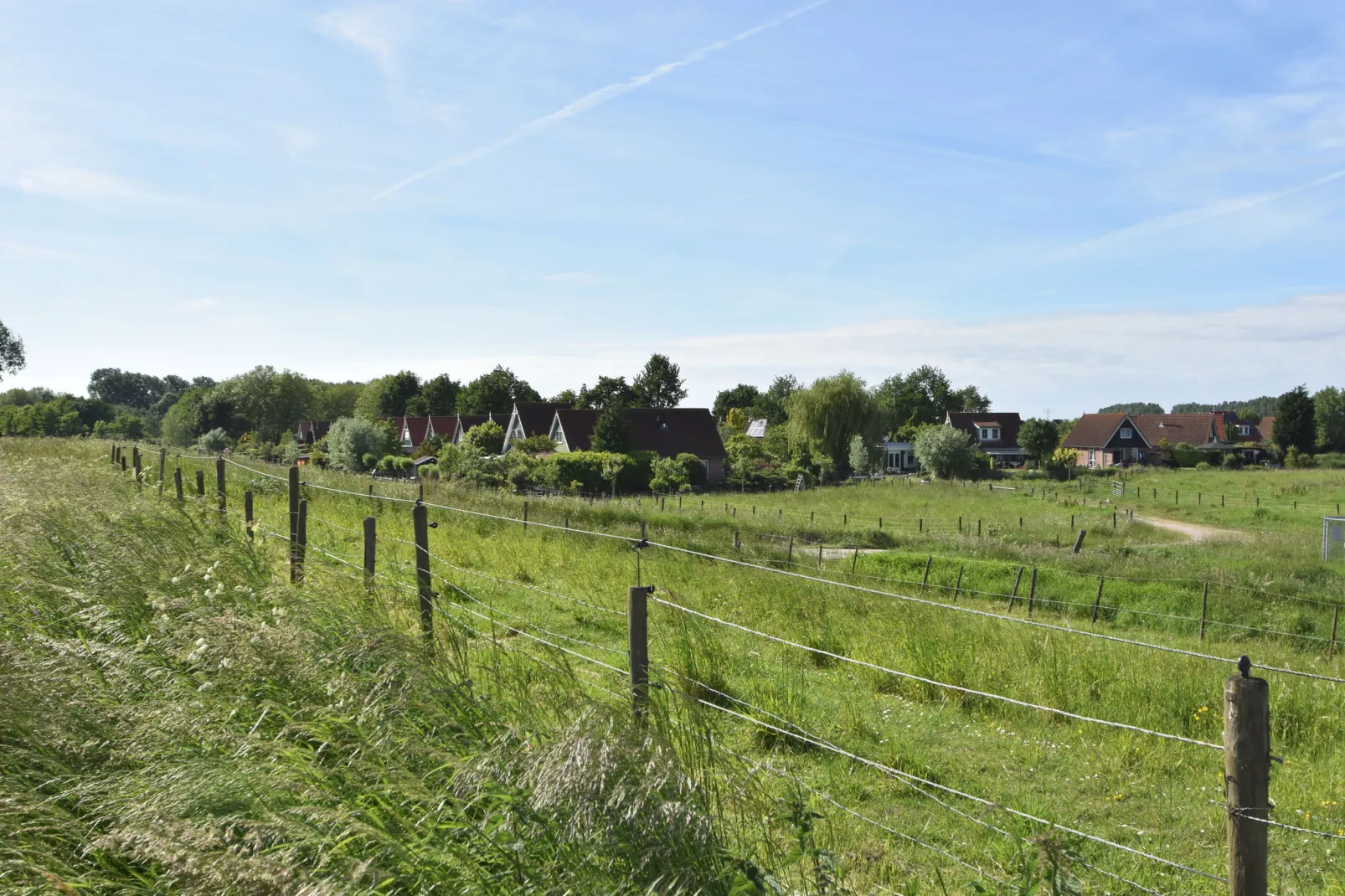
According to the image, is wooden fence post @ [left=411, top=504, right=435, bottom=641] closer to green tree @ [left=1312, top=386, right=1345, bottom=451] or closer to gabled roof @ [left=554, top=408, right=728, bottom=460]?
gabled roof @ [left=554, top=408, right=728, bottom=460]

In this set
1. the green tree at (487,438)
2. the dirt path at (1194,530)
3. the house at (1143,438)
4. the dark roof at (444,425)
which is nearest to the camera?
the dirt path at (1194,530)

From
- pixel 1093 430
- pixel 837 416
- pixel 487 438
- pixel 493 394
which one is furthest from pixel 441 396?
pixel 1093 430

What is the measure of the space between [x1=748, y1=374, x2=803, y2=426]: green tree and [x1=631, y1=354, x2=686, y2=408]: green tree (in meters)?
9.37

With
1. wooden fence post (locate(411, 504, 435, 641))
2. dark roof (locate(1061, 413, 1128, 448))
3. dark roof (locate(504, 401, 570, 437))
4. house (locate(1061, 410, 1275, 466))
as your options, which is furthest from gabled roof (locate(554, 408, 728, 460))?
wooden fence post (locate(411, 504, 435, 641))

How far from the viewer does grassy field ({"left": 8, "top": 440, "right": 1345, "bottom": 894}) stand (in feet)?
9.22

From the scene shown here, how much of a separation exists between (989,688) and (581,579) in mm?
5631

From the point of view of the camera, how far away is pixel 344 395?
→ 433ft

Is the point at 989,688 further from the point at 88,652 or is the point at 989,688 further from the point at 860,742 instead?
the point at 88,652

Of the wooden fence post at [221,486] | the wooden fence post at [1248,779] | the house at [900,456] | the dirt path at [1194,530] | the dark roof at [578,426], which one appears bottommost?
the dirt path at [1194,530]

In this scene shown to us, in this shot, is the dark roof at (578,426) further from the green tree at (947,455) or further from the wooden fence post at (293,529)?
the wooden fence post at (293,529)

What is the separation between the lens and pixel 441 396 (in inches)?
4094

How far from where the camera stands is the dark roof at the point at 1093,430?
84.4 meters

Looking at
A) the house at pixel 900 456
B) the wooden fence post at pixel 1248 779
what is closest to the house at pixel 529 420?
the house at pixel 900 456

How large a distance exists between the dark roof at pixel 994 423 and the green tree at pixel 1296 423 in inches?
924
